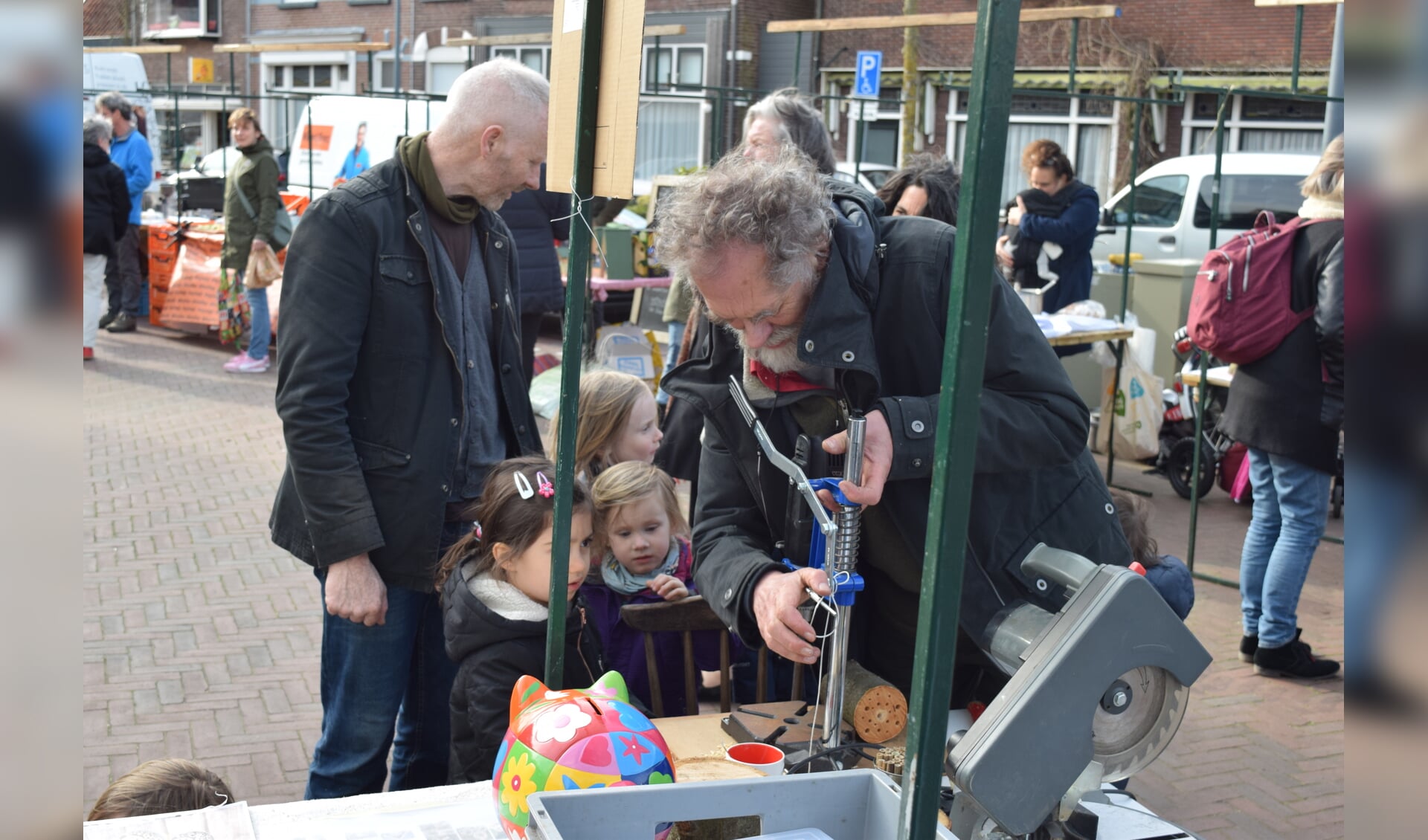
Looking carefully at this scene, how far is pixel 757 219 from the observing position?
190 centimetres

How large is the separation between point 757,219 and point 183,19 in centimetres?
3573

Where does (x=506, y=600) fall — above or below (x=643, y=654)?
above

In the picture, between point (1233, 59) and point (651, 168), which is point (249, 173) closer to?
point (651, 168)

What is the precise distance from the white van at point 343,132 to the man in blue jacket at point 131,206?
1.56 metres

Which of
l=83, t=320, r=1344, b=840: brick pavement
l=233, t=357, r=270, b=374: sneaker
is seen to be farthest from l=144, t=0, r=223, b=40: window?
l=83, t=320, r=1344, b=840: brick pavement

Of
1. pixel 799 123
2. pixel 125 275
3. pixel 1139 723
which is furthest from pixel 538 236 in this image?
pixel 125 275

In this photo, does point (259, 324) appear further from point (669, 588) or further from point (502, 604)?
point (502, 604)

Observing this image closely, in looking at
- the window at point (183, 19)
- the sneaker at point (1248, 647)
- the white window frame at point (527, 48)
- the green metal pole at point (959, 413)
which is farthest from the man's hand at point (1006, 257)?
the window at point (183, 19)

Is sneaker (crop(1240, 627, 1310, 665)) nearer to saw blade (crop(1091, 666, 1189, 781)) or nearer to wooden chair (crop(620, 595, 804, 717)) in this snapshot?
wooden chair (crop(620, 595, 804, 717))

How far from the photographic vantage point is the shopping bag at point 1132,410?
755cm

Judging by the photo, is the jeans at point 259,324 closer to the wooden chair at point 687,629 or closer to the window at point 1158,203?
the window at point 1158,203

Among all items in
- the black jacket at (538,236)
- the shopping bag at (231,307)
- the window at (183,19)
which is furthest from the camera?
the window at (183,19)

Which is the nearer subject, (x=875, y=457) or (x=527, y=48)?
(x=875, y=457)

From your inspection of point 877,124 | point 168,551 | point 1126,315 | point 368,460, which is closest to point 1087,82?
point 877,124
